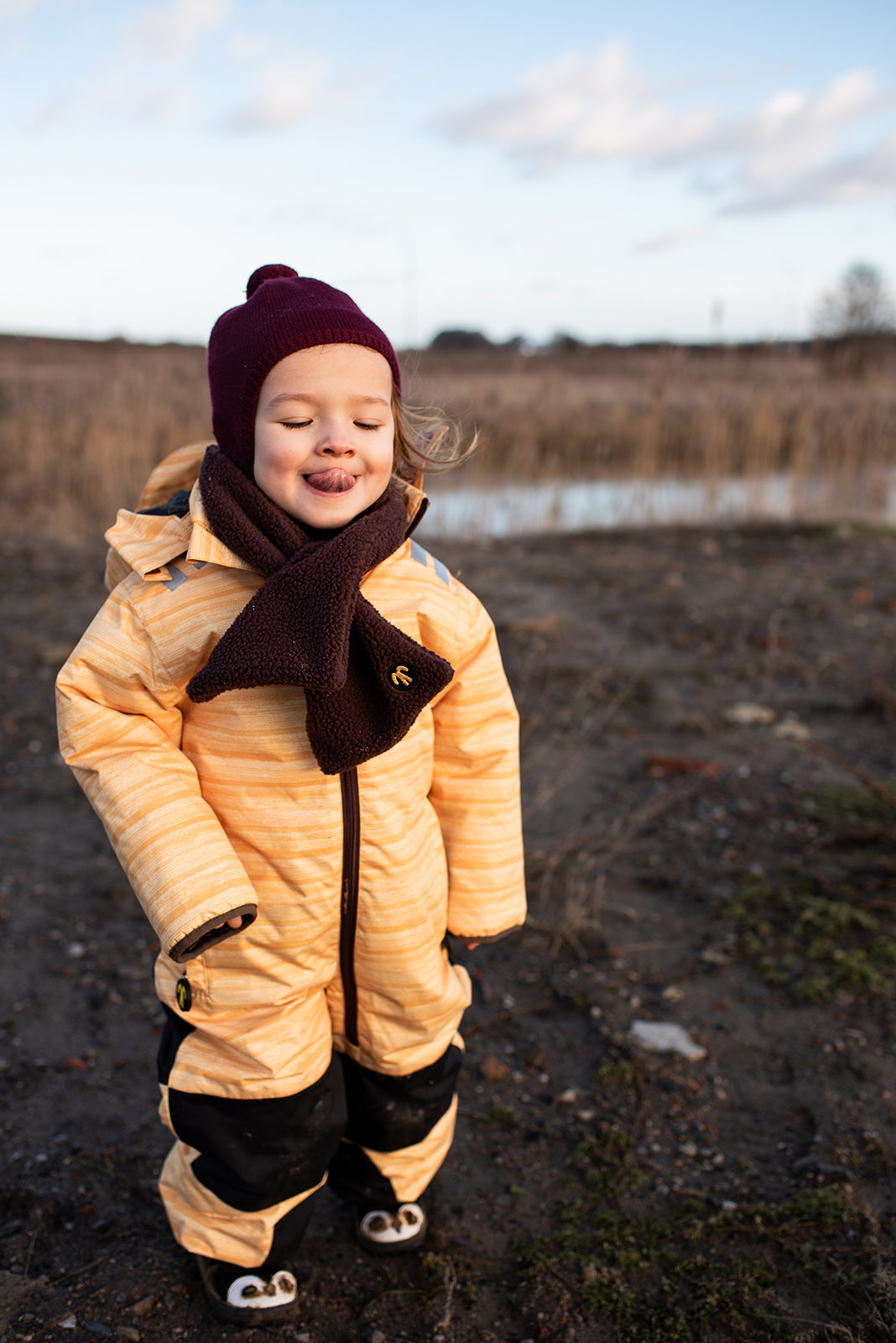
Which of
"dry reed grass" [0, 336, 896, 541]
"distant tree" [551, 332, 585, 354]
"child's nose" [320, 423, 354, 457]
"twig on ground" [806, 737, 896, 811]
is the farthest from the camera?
"distant tree" [551, 332, 585, 354]

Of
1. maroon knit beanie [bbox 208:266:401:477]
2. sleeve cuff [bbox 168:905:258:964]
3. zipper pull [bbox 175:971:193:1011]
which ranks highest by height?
maroon knit beanie [bbox 208:266:401:477]

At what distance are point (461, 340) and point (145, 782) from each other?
122 ft

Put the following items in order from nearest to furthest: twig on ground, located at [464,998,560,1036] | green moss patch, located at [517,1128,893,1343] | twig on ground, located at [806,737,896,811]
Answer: green moss patch, located at [517,1128,893,1343]
twig on ground, located at [464,998,560,1036]
twig on ground, located at [806,737,896,811]

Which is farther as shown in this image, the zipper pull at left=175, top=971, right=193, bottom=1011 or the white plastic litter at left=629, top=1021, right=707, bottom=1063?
the white plastic litter at left=629, top=1021, right=707, bottom=1063

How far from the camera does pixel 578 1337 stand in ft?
5.20

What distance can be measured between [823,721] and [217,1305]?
340 cm

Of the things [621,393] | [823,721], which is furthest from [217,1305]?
[621,393]

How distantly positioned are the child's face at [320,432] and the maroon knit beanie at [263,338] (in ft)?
0.05

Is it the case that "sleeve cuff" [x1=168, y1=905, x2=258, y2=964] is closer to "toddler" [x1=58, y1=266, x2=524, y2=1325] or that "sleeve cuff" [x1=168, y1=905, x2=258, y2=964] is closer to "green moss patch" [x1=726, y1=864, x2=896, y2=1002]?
"toddler" [x1=58, y1=266, x2=524, y2=1325]

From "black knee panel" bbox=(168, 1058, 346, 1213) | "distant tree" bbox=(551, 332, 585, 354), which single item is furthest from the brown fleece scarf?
"distant tree" bbox=(551, 332, 585, 354)

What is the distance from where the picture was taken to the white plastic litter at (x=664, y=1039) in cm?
229

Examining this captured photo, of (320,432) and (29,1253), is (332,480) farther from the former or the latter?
(29,1253)

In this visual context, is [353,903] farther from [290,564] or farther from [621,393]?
[621,393]

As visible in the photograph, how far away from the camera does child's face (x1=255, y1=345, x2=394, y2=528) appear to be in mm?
1420
